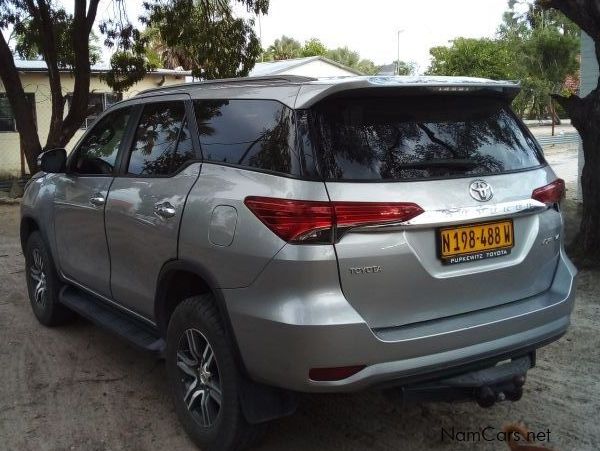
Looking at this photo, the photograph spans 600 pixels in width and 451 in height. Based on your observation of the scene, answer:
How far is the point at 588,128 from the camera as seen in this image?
20.2 feet

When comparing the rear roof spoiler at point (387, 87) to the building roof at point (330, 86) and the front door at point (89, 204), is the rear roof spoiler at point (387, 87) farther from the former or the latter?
the front door at point (89, 204)

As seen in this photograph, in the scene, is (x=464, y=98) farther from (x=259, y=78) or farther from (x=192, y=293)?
(x=192, y=293)

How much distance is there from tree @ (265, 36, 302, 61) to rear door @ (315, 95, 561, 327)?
48.5 metres

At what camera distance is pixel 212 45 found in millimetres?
12539

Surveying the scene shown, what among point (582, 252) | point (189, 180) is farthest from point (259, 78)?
point (582, 252)

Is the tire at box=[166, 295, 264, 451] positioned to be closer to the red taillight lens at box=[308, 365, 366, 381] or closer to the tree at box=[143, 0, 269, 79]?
the red taillight lens at box=[308, 365, 366, 381]

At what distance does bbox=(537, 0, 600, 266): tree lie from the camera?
604 cm

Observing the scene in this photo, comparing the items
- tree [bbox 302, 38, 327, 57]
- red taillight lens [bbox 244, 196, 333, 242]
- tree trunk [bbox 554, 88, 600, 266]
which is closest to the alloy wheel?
red taillight lens [bbox 244, 196, 333, 242]

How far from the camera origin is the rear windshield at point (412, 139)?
2756 millimetres

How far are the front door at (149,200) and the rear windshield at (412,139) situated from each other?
881mm

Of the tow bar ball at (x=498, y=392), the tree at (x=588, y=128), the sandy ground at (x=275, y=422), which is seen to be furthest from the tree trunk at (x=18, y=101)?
the tow bar ball at (x=498, y=392)

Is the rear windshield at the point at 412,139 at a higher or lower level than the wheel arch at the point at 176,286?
higher

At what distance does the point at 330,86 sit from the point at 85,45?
33.5 feet

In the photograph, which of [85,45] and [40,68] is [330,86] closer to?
[85,45]
